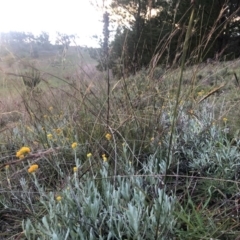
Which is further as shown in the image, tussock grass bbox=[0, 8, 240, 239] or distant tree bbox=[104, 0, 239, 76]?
distant tree bbox=[104, 0, 239, 76]

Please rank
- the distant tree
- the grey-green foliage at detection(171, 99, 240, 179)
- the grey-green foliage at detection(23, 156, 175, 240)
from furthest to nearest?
1. the distant tree
2. the grey-green foliage at detection(171, 99, 240, 179)
3. the grey-green foliage at detection(23, 156, 175, 240)

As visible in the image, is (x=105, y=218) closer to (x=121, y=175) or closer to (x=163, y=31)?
(x=121, y=175)

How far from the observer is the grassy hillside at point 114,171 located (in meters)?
1.05

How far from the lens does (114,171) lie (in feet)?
4.43

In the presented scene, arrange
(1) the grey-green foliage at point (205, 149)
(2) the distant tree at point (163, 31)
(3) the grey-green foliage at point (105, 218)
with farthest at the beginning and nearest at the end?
(2) the distant tree at point (163, 31) < (1) the grey-green foliage at point (205, 149) < (3) the grey-green foliage at point (105, 218)

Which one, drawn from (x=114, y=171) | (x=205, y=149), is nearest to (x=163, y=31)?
(x=205, y=149)

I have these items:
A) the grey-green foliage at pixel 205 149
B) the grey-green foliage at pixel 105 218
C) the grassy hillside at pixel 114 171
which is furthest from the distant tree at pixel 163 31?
the grey-green foliage at pixel 105 218

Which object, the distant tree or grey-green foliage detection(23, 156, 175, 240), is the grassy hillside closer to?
grey-green foliage detection(23, 156, 175, 240)

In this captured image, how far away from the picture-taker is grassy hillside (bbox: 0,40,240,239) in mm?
1054

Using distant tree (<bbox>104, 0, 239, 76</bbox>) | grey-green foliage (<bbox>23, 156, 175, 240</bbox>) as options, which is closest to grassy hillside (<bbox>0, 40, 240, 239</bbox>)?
grey-green foliage (<bbox>23, 156, 175, 240</bbox>)

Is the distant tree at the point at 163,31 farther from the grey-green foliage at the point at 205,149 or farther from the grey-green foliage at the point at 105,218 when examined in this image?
the grey-green foliage at the point at 105,218

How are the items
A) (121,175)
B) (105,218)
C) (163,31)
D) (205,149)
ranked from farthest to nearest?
(163,31)
(205,149)
(121,175)
(105,218)

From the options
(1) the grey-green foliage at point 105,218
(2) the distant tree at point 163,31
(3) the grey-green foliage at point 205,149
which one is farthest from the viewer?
(2) the distant tree at point 163,31

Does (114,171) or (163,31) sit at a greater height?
(163,31)
